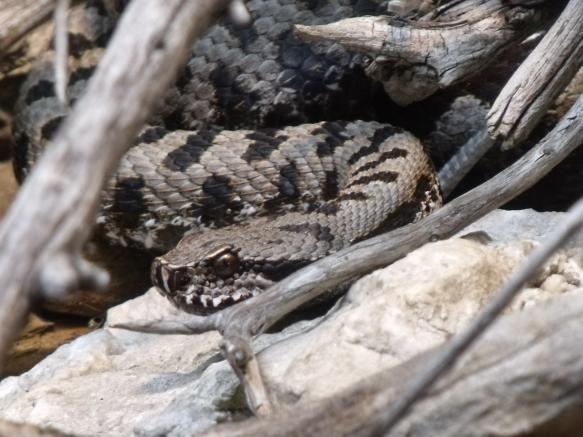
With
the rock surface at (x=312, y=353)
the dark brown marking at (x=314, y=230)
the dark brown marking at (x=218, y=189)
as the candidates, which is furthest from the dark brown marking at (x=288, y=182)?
the rock surface at (x=312, y=353)

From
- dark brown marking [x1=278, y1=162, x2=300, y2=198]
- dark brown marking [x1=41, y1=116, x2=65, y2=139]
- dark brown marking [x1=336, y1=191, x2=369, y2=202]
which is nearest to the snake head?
dark brown marking [x1=336, y1=191, x2=369, y2=202]

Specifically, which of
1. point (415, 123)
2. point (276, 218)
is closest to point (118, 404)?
point (276, 218)

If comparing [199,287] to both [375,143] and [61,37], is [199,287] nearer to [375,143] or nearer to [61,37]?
[375,143]

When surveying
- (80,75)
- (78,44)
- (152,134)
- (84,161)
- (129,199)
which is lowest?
(129,199)

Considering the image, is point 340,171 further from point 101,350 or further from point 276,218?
point 101,350

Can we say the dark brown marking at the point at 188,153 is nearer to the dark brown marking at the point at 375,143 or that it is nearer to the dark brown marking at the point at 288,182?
the dark brown marking at the point at 288,182

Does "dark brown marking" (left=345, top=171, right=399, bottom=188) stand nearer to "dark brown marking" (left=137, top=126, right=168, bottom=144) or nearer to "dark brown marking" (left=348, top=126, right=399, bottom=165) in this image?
"dark brown marking" (left=348, top=126, right=399, bottom=165)

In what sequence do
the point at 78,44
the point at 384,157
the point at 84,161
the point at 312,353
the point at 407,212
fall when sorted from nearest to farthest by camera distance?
the point at 84,161 < the point at 312,353 < the point at 407,212 < the point at 384,157 < the point at 78,44

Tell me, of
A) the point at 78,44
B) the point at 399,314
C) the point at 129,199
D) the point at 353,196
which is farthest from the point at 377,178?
the point at 78,44
